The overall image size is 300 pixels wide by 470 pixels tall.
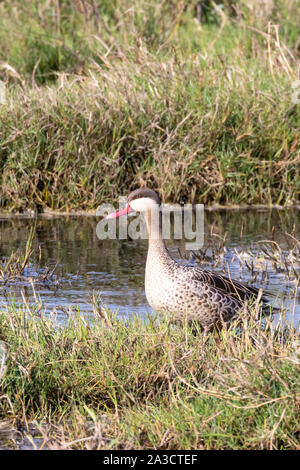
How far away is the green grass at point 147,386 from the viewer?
4.18 meters

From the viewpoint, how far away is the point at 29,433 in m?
4.62

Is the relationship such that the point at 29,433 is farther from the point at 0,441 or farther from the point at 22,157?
the point at 22,157

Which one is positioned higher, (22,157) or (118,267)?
(22,157)

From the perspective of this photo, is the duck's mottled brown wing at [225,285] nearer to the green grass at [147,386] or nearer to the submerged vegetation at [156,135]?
the green grass at [147,386]

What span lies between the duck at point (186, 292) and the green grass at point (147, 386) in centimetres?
16

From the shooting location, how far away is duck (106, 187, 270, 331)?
19.0 feet

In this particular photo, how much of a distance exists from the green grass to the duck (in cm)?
16

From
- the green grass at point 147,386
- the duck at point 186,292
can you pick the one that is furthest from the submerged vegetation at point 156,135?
the green grass at point 147,386

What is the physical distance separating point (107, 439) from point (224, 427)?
1.76 feet

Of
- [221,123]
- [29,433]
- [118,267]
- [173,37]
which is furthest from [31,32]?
[29,433]

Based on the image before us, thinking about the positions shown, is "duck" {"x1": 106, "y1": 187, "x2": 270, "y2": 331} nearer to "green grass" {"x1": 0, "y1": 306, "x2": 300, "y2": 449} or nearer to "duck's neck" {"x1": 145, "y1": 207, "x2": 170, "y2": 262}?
"duck's neck" {"x1": 145, "y1": 207, "x2": 170, "y2": 262}

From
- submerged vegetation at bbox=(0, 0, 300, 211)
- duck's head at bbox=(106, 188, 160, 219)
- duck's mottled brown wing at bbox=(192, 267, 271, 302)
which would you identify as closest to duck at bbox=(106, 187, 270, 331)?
duck's mottled brown wing at bbox=(192, 267, 271, 302)

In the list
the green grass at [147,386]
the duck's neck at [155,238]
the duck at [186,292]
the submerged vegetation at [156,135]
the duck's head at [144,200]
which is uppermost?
the submerged vegetation at [156,135]
